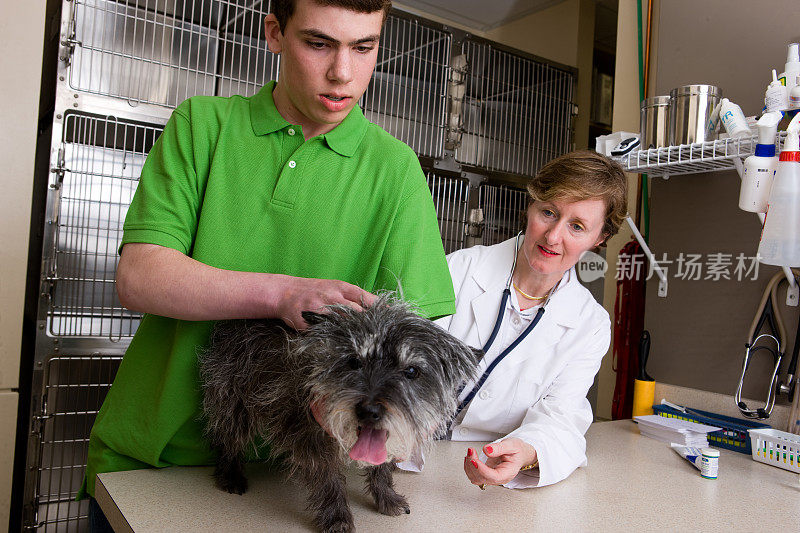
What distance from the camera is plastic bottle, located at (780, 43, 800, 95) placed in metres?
1.78

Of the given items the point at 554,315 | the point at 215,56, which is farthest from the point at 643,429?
the point at 215,56

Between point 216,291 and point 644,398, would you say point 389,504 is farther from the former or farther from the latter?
point 644,398

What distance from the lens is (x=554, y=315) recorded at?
1.82 meters

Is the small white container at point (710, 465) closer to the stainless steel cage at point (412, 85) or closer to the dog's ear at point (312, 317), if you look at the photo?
the dog's ear at point (312, 317)

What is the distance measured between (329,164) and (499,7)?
12.0ft

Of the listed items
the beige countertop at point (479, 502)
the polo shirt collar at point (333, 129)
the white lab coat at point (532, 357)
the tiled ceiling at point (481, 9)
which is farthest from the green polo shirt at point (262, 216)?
the tiled ceiling at point (481, 9)

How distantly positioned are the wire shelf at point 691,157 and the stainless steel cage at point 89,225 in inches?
72.5

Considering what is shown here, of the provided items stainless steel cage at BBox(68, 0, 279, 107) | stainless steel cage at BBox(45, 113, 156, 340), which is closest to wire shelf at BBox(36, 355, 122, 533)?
stainless steel cage at BBox(45, 113, 156, 340)

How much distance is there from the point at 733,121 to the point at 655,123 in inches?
10.7

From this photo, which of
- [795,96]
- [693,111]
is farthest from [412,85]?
[795,96]

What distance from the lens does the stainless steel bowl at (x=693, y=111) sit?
6.34 ft

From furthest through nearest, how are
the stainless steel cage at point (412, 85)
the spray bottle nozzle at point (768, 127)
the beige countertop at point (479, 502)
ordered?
the stainless steel cage at point (412, 85), the spray bottle nozzle at point (768, 127), the beige countertop at point (479, 502)

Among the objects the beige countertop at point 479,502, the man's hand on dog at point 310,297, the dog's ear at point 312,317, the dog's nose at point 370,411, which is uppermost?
the man's hand on dog at point 310,297

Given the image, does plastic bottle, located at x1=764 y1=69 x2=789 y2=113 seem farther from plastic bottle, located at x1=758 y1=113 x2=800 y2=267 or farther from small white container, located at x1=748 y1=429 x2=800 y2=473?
small white container, located at x1=748 y1=429 x2=800 y2=473
